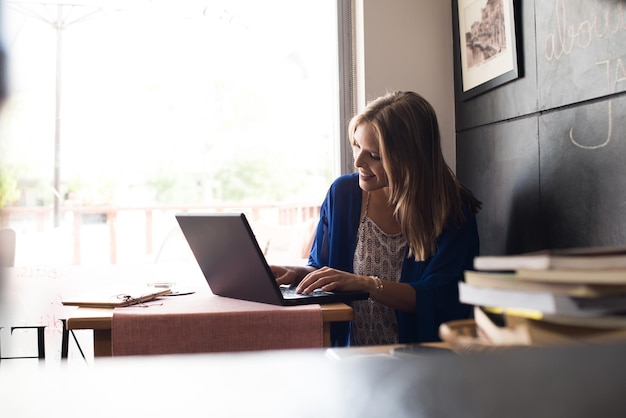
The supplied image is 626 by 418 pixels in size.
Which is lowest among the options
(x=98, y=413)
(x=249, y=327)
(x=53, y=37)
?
(x=249, y=327)

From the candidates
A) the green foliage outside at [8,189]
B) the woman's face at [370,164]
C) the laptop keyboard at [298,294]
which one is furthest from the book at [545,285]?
the green foliage outside at [8,189]

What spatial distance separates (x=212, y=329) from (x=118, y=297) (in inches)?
12.9

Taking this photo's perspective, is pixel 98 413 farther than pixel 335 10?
No

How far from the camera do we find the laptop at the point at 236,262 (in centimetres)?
160

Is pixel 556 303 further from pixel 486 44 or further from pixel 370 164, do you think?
pixel 486 44

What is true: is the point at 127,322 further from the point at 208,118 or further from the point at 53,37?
the point at 208,118

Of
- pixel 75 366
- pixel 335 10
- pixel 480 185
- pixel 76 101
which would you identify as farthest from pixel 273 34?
pixel 75 366

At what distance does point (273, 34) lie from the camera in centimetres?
335

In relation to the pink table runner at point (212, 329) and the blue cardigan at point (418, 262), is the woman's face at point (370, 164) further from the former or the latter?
the pink table runner at point (212, 329)

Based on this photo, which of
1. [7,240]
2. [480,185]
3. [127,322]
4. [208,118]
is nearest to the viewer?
[127,322]

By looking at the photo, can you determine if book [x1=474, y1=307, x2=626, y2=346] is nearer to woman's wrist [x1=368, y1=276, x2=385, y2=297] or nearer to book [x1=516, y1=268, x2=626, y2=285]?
book [x1=516, y1=268, x2=626, y2=285]

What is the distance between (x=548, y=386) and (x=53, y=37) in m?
3.18

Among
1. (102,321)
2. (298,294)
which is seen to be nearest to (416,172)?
(298,294)

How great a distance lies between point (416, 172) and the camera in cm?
201
